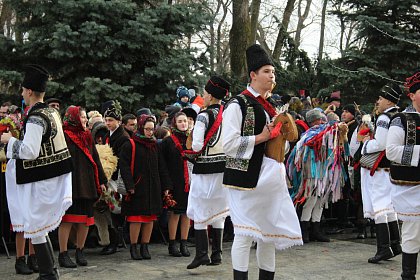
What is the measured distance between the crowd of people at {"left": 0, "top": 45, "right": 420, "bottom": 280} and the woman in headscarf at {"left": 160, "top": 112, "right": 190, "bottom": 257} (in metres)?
0.01

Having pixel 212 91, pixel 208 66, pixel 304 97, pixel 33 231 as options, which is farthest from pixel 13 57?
pixel 33 231

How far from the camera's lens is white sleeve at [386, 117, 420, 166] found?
648 centimetres

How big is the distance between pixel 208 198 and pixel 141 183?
3.95ft

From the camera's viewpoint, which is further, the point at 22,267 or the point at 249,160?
the point at 22,267

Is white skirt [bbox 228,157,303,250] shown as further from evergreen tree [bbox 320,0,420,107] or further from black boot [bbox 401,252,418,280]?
evergreen tree [bbox 320,0,420,107]

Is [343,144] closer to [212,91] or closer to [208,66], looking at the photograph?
[212,91]

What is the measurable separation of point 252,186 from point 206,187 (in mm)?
2191

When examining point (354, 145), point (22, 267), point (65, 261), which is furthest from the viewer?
point (354, 145)

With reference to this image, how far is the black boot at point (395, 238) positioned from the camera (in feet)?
28.6

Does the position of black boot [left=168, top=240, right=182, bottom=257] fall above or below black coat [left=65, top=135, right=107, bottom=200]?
below

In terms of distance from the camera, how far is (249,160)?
5.84m

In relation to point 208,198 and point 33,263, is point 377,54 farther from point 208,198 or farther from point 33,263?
point 33,263

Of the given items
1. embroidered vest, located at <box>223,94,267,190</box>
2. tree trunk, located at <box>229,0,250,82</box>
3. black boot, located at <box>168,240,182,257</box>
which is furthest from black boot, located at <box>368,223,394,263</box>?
tree trunk, located at <box>229,0,250,82</box>

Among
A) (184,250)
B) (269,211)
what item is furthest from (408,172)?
(184,250)
